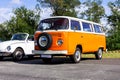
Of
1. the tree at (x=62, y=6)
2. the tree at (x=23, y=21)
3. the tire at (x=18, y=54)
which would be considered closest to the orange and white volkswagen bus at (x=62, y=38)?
the tire at (x=18, y=54)

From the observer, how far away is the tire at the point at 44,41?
1680 cm

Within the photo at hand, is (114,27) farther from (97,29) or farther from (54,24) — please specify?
(54,24)

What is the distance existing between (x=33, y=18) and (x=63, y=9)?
4.39m

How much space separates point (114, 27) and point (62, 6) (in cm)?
1132

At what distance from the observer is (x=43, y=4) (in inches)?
1860

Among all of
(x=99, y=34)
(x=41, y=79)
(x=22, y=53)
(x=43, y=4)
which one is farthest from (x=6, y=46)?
(x=43, y=4)

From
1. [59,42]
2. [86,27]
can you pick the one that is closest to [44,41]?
[59,42]

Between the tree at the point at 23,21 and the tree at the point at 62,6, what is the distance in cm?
287

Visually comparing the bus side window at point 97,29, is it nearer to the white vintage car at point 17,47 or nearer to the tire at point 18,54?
the white vintage car at point 17,47

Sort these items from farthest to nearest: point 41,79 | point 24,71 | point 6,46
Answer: point 6,46 → point 24,71 → point 41,79

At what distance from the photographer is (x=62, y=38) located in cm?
1673

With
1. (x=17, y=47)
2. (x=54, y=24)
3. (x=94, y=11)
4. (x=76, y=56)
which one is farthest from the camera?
(x=94, y=11)

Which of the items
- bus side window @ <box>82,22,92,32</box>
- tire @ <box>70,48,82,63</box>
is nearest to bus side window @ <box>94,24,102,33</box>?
bus side window @ <box>82,22,92,32</box>

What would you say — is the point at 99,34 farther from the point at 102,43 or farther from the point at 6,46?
the point at 6,46
